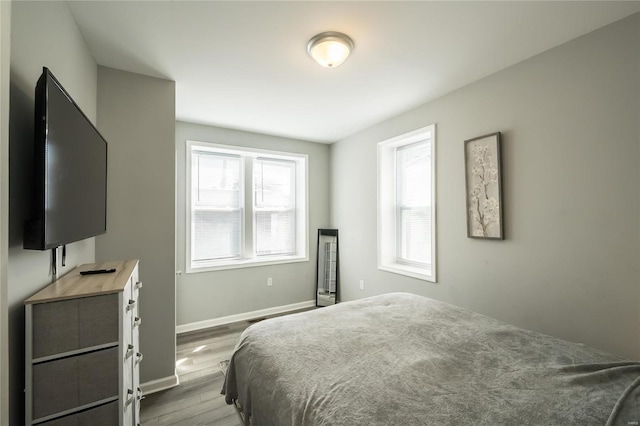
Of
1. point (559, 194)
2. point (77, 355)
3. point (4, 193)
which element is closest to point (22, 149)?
point (4, 193)

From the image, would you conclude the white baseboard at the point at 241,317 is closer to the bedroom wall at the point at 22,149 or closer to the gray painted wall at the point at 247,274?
the gray painted wall at the point at 247,274

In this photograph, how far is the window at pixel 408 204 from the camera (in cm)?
311

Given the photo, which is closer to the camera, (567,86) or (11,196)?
(11,196)

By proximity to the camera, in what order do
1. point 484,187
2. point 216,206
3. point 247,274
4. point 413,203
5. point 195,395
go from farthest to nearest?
point 247,274 < point 216,206 < point 413,203 < point 484,187 < point 195,395

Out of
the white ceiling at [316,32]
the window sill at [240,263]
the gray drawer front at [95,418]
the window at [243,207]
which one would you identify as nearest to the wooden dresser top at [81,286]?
the gray drawer front at [95,418]

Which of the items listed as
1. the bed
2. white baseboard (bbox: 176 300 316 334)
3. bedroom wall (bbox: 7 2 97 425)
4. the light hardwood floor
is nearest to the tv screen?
bedroom wall (bbox: 7 2 97 425)

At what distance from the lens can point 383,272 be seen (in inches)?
139

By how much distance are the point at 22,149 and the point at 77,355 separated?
0.86m

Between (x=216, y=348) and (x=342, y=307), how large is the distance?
5.75ft

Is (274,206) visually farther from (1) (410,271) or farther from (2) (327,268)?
(1) (410,271)

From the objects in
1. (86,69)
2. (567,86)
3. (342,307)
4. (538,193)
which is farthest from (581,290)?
(86,69)

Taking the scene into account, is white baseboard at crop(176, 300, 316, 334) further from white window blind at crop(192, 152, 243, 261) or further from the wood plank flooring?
white window blind at crop(192, 152, 243, 261)

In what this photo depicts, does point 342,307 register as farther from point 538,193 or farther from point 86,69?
point 86,69

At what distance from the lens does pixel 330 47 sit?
6.14 ft
